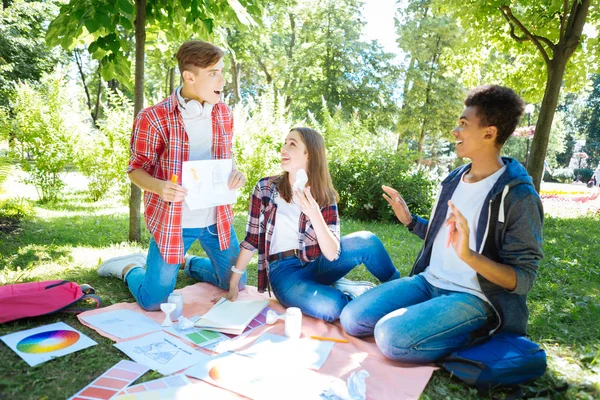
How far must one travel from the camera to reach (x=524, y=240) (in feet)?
7.57

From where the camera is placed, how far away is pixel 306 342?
269cm

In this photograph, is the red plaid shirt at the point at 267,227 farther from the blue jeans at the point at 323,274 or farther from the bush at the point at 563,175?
the bush at the point at 563,175

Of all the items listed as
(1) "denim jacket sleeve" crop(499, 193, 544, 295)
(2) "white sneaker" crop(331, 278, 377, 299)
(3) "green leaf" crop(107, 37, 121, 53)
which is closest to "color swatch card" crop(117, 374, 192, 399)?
(2) "white sneaker" crop(331, 278, 377, 299)

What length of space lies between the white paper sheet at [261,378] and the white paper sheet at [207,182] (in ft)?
3.72

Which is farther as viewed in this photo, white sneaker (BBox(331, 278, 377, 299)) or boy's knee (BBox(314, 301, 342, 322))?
white sneaker (BBox(331, 278, 377, 299))

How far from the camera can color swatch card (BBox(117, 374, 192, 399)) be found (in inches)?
78.9

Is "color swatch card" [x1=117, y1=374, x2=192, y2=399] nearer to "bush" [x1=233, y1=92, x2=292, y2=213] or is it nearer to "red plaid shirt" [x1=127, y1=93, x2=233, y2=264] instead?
"red plaid shirt" [x1=127, y1=93, x2=233, y2=264]

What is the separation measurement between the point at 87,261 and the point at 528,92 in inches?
352

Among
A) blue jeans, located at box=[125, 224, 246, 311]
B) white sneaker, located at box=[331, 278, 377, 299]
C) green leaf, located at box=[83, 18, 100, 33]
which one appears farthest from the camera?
Answer: white sneaker, located at box=[331, 278, 377, 299]

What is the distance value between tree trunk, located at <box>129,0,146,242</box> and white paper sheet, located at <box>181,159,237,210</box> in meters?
2.01

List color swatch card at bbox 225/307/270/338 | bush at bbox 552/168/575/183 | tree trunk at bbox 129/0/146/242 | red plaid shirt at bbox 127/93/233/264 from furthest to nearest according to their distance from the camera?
bush at bbox 552/168/575/183 → tree trunk at bbox 129/0/146/242 → red plaid shirt at bbox 127/93/233/264 → color swatch card at bbox 225/307/270/338

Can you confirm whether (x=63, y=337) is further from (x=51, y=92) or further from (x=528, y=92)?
(x=528, y=92)

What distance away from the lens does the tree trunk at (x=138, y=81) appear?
14.5 feet

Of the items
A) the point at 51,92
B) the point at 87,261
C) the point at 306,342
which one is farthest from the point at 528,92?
the point at 51,92
